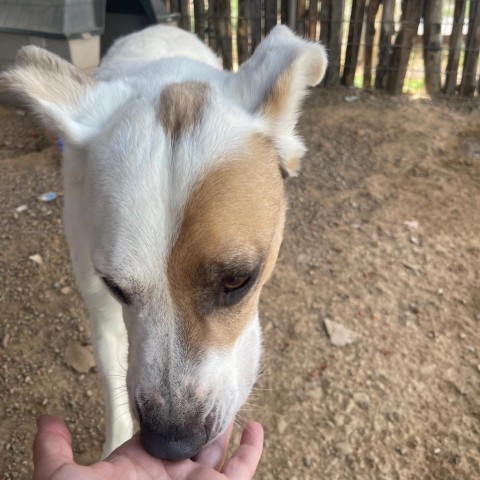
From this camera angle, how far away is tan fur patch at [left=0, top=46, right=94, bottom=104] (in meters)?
2.16

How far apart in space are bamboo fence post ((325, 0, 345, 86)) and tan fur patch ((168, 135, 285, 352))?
205 inches

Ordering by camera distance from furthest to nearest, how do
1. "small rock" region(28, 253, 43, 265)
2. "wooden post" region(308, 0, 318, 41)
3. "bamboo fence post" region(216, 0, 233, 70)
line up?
"bamboo fence post" region(216, 0, 233, 70)
"wooden post" region(308, 0, 318, 41)
"small rock" region(28, 253, 43, 265)

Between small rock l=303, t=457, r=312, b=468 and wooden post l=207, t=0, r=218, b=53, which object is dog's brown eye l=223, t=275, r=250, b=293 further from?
wooden post l=207, t=0, r=218, b=53

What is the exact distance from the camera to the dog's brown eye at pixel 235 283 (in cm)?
182

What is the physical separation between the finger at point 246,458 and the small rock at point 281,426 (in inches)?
32.2

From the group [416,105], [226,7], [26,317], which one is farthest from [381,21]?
[26,317]

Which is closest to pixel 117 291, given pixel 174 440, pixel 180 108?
pixel 174 440

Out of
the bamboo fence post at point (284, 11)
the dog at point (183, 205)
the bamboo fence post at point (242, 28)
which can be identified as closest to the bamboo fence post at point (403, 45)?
the bamboo fence post at point (284, 11)

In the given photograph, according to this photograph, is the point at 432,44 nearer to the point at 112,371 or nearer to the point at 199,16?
the point at 199,16

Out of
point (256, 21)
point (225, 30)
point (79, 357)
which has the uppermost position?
point (256, 21)

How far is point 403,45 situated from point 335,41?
0.82 metres

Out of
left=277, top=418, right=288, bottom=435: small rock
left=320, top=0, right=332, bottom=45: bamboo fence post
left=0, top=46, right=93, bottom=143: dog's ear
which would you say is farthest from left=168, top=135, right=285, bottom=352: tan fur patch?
left=320, top=0, right=332, bottom=45: bamboo fence post

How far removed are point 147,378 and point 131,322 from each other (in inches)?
9.3

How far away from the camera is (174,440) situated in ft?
5.89
